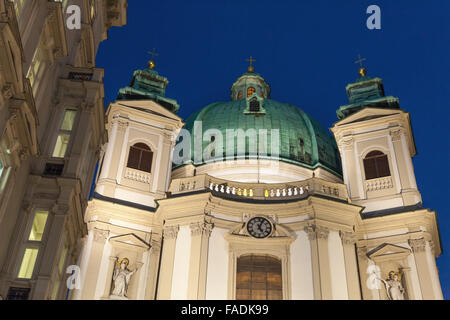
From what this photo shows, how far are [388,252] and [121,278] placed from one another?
1301 centimetres

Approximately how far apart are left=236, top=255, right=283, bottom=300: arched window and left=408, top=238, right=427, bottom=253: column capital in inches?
271

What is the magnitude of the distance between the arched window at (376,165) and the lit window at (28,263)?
21726 millimetres

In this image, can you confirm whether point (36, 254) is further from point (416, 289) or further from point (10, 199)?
point (416, 289)

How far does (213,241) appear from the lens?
24703 mm

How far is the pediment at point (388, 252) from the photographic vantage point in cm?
2612

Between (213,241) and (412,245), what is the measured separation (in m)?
9.90

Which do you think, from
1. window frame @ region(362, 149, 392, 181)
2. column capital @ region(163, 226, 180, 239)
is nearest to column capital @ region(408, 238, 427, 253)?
window frame @ region(362, 149, 392, 181)

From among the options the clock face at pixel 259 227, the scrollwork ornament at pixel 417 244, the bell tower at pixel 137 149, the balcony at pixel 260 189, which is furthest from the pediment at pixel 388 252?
the bell tower at pixel 137 149

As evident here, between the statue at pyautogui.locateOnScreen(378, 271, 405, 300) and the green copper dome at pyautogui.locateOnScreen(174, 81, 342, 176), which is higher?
the green copper dome at pyautogui.locateOnScreen(174, 81, 342, 176)

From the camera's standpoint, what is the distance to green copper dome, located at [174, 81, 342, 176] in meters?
33.7

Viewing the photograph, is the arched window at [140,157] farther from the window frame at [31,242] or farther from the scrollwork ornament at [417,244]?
the window frame at [31,242]

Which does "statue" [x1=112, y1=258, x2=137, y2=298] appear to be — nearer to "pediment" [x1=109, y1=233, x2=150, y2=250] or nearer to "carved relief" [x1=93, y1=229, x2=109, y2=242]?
"pediment" [x1=109, y1=233, x2=150, y2=250]
